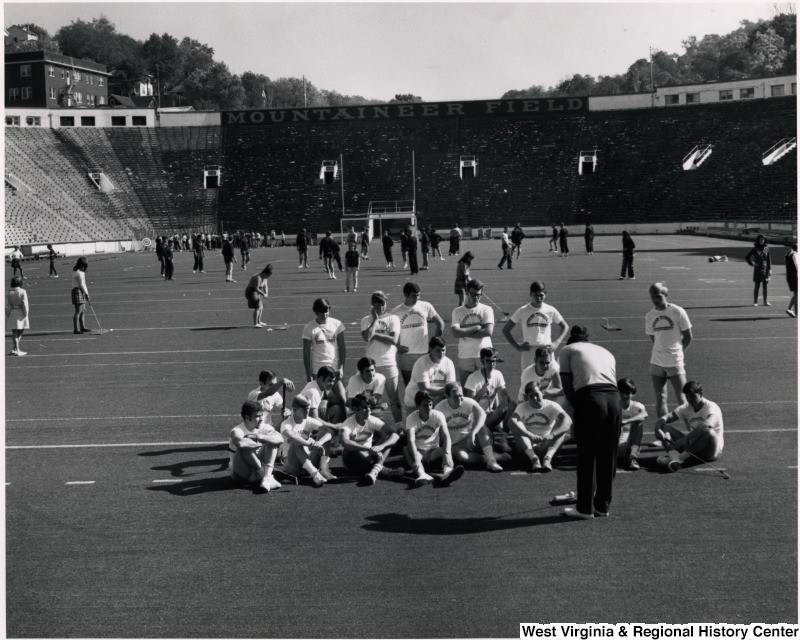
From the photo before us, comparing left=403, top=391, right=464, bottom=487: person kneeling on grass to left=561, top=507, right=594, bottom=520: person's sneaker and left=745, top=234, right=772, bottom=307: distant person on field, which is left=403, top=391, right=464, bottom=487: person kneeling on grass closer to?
left=561, top=507, right=594, bottom=520: person's sneaker

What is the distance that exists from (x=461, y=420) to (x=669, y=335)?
3.19 m

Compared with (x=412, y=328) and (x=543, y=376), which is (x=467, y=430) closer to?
(x=543, y=376)

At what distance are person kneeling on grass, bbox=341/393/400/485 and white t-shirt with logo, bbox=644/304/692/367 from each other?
147 inches

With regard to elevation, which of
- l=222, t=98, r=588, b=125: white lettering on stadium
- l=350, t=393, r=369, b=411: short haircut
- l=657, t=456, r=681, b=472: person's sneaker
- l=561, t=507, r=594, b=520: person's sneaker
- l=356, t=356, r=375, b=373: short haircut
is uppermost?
l=222, t=98, r=588, b=125: white lettering on stadium

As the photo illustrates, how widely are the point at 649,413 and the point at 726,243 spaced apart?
146 ft

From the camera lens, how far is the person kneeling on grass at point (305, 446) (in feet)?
33.7

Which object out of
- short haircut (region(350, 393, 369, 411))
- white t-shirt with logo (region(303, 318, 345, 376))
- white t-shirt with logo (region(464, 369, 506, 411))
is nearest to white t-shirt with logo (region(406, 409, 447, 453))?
short haircut (region(350, 393, 369, 411))

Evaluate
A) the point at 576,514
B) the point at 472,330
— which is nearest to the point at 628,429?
the point at 576,514

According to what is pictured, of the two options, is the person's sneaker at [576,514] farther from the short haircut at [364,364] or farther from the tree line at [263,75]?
the tree line at [263,75]

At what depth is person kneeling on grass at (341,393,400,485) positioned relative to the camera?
1048 centimetres

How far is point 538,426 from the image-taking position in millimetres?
10812

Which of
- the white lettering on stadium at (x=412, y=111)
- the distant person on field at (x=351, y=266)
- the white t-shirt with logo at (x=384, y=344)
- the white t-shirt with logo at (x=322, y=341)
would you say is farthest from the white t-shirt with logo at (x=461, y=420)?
the white lettering on stadium at (x=412, y=111)

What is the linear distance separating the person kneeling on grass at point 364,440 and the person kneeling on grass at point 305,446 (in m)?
0.23

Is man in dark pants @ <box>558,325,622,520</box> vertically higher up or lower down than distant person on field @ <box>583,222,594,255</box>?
lower down
